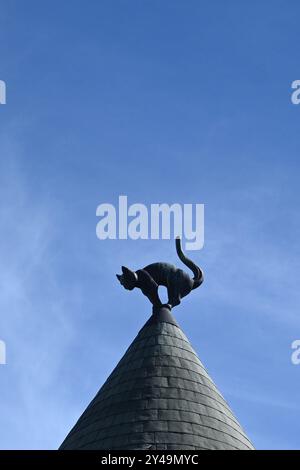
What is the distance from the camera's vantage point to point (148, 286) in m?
24.3

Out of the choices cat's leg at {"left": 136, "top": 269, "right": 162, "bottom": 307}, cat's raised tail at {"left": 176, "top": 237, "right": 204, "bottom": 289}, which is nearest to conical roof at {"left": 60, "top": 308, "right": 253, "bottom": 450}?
cat's leg at {"left": 136, "top": 269, "right": 162, "bottom": 307}

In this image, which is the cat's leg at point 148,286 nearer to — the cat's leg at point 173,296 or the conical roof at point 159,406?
the cat's leg at point 173,296

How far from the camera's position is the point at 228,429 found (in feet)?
70.8

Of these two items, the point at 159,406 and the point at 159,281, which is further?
the point at 159,281

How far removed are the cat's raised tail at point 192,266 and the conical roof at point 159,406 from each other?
129 cm

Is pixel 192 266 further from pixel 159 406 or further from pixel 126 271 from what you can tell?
pixel 159 406

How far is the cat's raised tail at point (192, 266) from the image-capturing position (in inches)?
977

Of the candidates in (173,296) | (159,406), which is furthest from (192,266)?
(159,406)

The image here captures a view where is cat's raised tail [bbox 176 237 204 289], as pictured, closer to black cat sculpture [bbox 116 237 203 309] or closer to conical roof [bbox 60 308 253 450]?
black cat sculpture [bbox 116 237 203 309]

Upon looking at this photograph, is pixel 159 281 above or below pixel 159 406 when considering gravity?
above

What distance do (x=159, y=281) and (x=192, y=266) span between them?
96 centimetres

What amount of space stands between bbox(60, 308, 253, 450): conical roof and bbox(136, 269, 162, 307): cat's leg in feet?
2.09

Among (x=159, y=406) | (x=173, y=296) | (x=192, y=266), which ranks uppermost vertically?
(x=192, y=266)
